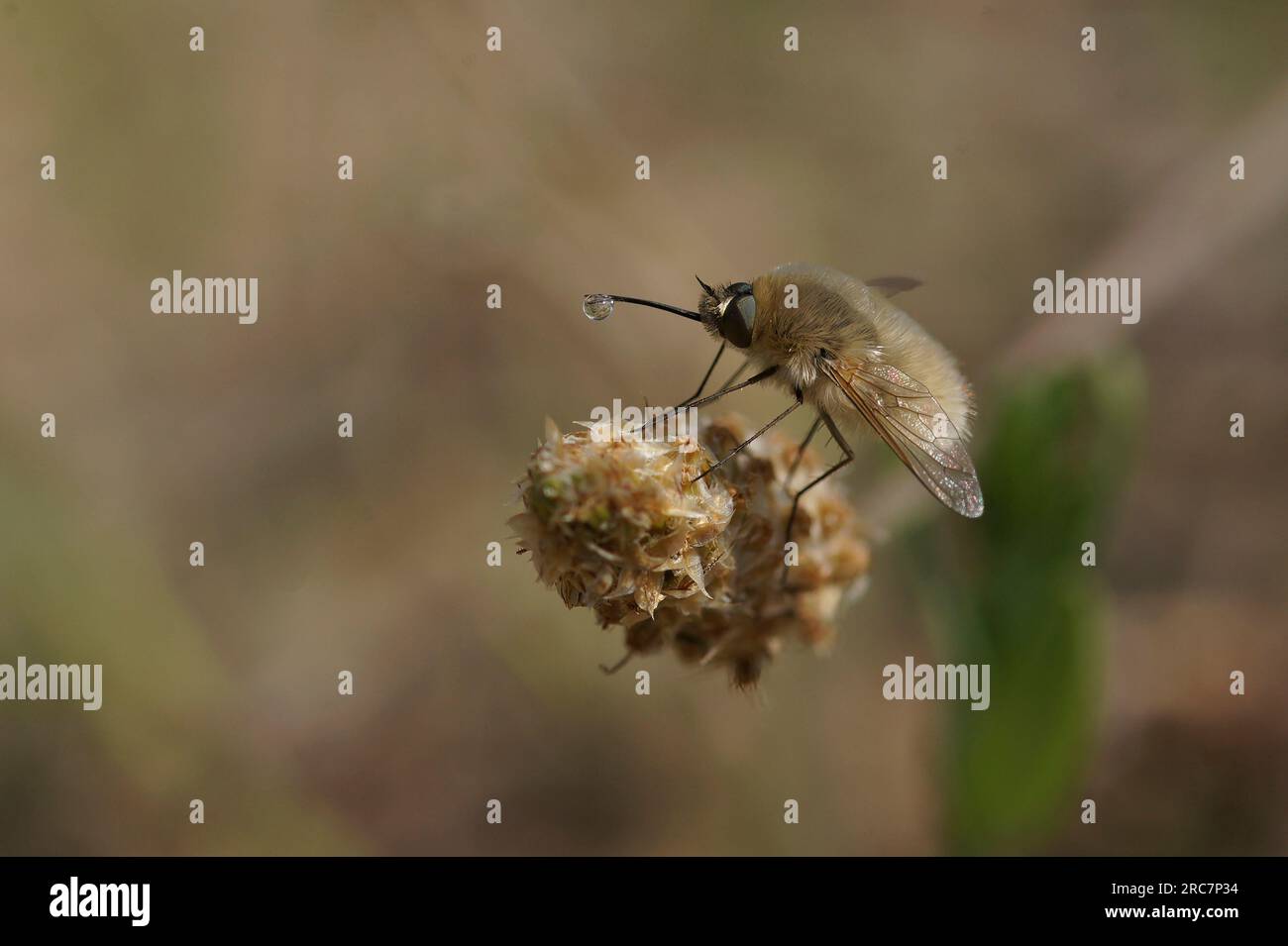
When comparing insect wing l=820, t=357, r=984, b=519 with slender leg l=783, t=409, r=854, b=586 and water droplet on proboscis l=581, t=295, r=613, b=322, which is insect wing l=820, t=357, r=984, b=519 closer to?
slender leg l=783, t=409, r=854, b=586

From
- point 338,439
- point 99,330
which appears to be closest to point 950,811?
point 338,439

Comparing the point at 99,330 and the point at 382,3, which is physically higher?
the point at 382,3

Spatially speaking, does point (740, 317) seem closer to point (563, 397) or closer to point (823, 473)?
point (823, 473)

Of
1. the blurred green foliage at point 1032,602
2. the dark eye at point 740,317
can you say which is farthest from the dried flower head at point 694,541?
the blurred green foliage at point 1032,602

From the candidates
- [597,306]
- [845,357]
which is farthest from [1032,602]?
[597,306]
